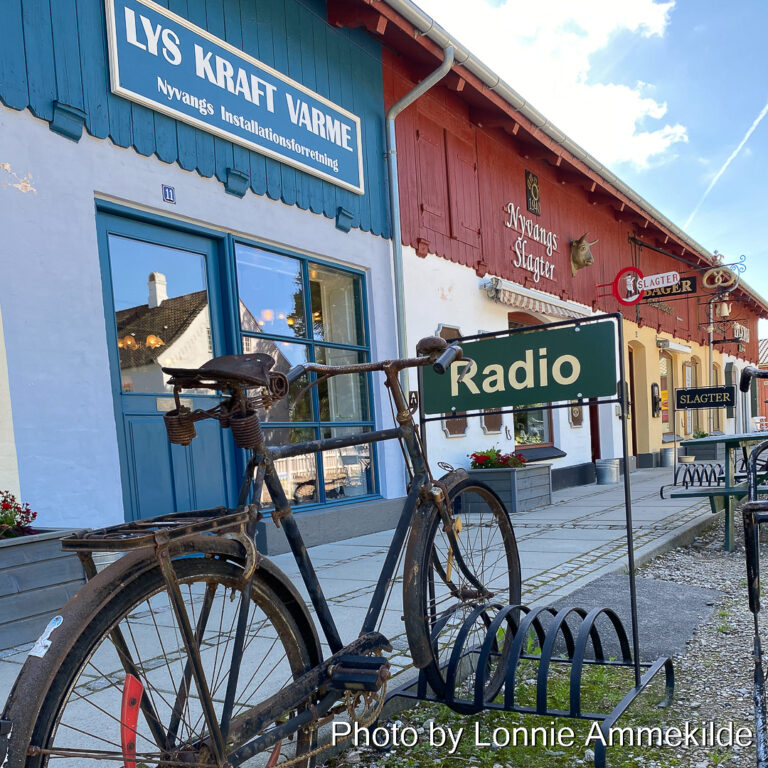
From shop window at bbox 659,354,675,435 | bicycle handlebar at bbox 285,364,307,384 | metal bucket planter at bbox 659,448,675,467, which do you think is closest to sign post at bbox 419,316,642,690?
bicycle handlebar at bbox 285,364,307,384

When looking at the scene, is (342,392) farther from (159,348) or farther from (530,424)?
(530,424)

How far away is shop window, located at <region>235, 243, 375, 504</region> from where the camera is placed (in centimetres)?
603

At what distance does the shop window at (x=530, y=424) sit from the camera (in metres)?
10.4

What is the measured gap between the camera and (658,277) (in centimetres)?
1318

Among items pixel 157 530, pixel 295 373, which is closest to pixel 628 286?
pixel 295 373

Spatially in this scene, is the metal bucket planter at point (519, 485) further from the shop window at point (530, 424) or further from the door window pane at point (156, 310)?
the door window pane at point (156, 310)

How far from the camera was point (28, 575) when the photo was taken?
11.3 feet

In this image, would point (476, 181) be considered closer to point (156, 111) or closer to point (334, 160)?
point (334, 160)

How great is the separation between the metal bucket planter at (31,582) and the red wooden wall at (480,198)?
5259 millimetres

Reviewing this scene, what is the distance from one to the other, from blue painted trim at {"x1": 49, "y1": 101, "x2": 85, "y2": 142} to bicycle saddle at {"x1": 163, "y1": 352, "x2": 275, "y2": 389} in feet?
11.1

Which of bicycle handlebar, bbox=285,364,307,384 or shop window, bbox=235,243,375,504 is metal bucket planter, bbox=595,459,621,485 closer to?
shop window, bbox=235,243,375,504

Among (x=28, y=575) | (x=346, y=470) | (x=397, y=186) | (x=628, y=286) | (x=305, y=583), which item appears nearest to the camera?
(x=305, y=583)

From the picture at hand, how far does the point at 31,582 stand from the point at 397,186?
5.51 metres

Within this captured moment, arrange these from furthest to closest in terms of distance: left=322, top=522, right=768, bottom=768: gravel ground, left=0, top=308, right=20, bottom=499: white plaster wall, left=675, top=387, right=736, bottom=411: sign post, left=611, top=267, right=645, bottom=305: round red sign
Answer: left=611, top=267, right=645, bottom=305: round red sign < left=675, top=387, right=736, bottom=411: sign post < left=0, top=308, right=20, bottom=499: white plaster wall < left=322, top=522, right=768, bottom=768: gravel ground
